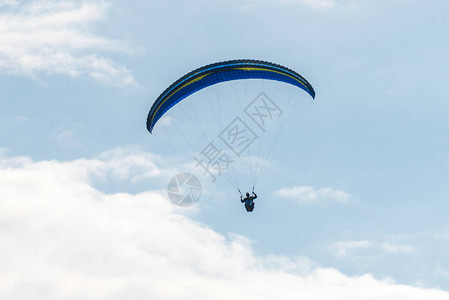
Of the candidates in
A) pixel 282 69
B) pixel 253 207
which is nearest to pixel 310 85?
pixel 282 69

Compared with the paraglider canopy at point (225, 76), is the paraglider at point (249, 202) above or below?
below

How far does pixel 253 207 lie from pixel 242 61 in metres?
11.1

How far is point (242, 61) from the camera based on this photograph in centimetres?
5034

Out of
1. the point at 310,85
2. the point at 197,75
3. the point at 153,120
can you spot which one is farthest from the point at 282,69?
the point at 153,120

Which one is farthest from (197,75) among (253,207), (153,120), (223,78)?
(253,207)

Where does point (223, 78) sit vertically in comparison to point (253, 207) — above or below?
above

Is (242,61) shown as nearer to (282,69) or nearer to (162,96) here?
(282,69)

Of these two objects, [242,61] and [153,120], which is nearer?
[242,61]

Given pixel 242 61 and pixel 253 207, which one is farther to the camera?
pixel 253 207

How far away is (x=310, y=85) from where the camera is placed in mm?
51656

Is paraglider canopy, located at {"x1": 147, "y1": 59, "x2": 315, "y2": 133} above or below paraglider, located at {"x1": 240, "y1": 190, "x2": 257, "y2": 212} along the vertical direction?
above

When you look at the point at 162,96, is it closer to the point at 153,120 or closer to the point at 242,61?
the point at 153,120

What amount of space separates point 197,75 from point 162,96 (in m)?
3.16

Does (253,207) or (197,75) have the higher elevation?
(197,75)
